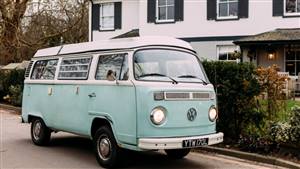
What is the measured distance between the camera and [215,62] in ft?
34.7

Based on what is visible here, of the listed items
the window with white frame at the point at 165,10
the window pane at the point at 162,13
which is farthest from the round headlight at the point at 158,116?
the window pane at the point at 162,13

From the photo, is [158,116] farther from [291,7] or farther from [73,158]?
[291,7]

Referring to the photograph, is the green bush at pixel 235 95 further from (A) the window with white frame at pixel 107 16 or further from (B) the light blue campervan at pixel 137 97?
(A) the window with white frame at pixel 107 16

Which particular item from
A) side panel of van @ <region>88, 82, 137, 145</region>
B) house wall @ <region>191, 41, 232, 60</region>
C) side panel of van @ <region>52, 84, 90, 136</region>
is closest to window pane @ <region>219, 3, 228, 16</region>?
house wall @ <region>191, 41, 232, 60</region>

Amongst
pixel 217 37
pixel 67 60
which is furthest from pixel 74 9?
pixel 67 60

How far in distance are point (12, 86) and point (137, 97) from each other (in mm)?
14800

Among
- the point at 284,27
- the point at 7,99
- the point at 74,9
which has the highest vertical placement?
the point at 74,9

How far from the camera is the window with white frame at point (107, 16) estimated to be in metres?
29.1

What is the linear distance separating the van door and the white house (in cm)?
1469

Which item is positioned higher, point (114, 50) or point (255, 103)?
point (114, 50)

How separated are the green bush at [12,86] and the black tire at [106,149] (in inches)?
507

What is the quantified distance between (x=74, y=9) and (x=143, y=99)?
30.1 m

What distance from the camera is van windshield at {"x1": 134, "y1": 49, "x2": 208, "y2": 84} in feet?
26.5

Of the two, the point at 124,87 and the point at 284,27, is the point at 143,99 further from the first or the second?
the point at 284,27
